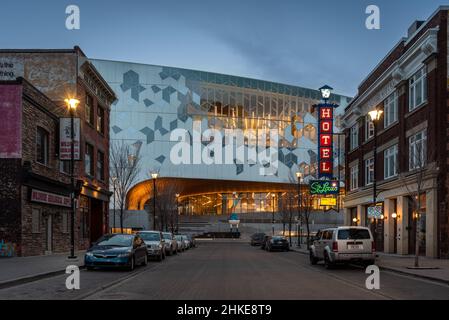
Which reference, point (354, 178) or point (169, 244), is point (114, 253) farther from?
point (354, 178)

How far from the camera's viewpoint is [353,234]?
955 inches

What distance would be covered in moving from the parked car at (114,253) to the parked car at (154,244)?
613 centimetres

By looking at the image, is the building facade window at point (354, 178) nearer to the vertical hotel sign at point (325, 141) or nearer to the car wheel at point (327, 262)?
the vertical hotel sign at point (325, 141)

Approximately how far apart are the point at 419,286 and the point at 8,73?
30379 millimetres

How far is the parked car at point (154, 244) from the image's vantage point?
100 feet

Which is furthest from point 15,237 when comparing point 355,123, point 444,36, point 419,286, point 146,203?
point 146,203

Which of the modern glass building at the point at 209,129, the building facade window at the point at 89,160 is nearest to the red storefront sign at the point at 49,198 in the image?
the building facade window at the point at 89,160

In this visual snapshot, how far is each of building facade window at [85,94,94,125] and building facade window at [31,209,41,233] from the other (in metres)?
13.0

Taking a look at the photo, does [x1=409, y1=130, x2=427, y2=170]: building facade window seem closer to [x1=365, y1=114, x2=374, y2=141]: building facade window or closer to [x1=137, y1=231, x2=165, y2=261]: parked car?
[x1=365, y1=114, x2=374, y2=141]: building facade window

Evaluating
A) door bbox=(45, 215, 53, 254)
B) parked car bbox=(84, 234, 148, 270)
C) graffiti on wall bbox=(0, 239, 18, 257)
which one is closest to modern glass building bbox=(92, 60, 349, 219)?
door bbox=(45, 215, 53, 254)

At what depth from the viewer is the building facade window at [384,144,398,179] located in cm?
3759

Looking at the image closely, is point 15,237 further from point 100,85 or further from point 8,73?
point 100,85

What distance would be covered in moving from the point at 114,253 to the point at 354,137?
31.9 meters
